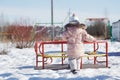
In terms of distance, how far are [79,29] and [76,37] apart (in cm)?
23

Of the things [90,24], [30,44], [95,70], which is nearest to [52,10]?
[30,44]

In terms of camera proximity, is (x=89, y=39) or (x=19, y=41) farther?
(x=19, y=41)

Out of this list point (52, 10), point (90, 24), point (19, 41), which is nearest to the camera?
point (19, 41)

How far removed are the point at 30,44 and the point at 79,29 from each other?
12.8 m

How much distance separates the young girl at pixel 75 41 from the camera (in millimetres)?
9047

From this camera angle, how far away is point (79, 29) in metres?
9.20

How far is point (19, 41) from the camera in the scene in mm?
21531

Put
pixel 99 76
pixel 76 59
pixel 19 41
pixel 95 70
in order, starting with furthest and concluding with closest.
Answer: pixel 19 41 → pixel 95 70 → pixel 76 59 → pixel 99 76

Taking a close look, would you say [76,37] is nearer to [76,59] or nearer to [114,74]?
[76,59]

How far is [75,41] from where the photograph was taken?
912 cm

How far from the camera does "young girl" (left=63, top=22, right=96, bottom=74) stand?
9047 millimetres

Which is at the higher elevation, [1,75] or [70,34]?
[70,34]

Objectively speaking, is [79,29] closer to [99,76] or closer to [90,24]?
[99,76]

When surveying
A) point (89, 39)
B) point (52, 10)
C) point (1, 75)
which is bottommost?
point (1, 75)
